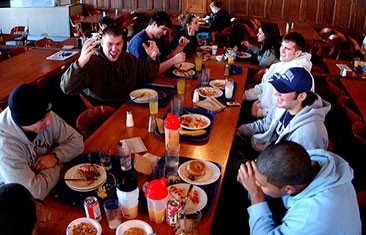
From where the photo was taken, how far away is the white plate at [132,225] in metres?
1.85

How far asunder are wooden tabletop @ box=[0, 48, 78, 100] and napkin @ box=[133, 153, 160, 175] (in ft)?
7.52

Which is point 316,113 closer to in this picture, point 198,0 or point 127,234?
point 127,234

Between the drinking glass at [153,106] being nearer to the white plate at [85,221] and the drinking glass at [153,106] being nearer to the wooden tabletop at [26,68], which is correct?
the white plate at [85,221]

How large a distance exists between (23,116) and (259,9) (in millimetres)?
9251

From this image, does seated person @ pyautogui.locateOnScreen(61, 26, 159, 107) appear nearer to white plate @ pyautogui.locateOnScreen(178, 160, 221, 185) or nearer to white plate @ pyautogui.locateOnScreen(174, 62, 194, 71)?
white plate @ pyautogui.locateOnScreen(174, 62, 194, 71)

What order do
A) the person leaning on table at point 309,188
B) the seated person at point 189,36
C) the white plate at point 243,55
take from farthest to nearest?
the seated person at point 189,36, the white plate at point 243,55, the person leaning on table at point 309,188

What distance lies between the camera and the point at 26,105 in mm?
2047

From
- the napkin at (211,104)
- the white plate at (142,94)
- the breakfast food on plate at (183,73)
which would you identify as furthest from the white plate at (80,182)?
the breakfast food on plate at (183,73)

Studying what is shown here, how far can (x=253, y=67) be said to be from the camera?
Result: 16.1ft

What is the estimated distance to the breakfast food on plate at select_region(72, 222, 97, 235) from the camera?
5.97ft

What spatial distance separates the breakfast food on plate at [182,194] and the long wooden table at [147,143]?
0.39 ft

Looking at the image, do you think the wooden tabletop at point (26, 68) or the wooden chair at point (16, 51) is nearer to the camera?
the wooden tabletop at point (26, 68)

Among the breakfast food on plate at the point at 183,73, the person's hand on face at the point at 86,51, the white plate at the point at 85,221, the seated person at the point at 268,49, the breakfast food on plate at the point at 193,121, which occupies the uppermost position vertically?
the person's hand on face at the point at 86,51

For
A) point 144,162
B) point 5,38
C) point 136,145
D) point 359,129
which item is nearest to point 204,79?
point 136,145
